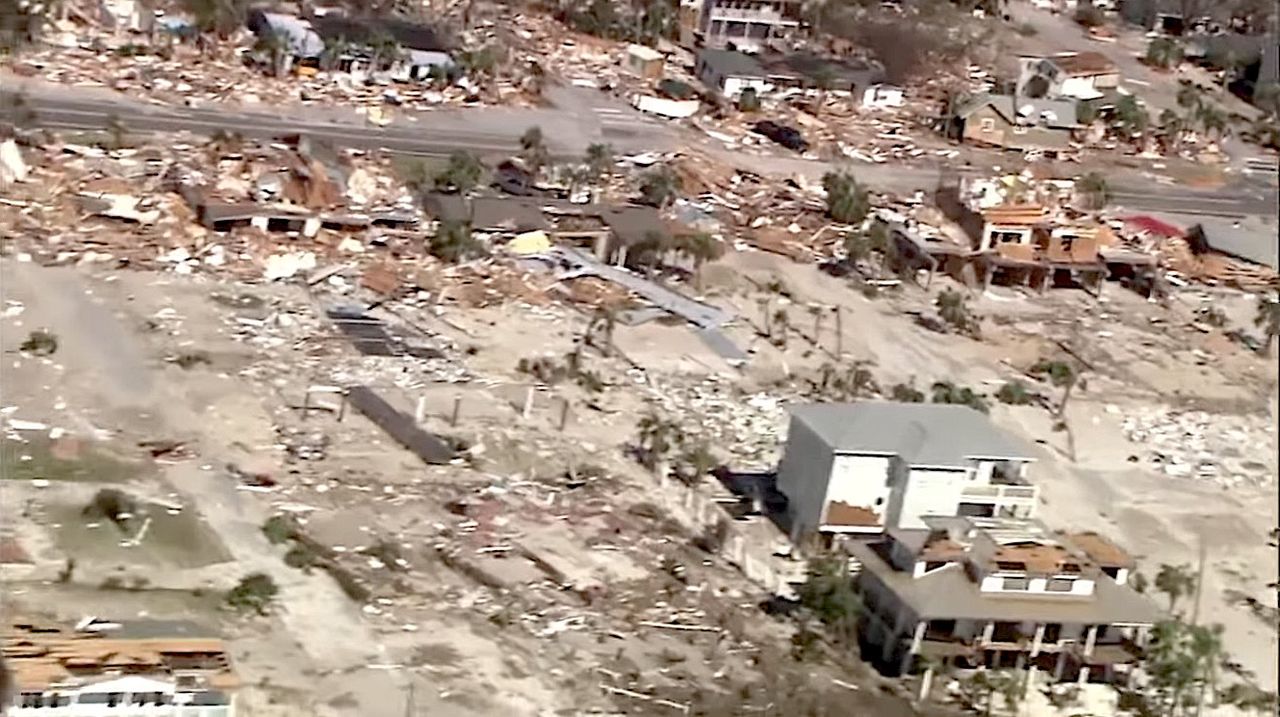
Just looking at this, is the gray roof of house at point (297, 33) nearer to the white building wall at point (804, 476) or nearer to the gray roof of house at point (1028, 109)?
the gray roof of house at point (1028, 109)

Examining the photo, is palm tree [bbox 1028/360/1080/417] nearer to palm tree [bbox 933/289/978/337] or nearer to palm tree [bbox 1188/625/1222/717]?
palm tree [bbox 933/289/978/337]

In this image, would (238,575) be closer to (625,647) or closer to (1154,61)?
(625,647)

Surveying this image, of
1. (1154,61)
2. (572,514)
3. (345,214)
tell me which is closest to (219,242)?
(345,214)

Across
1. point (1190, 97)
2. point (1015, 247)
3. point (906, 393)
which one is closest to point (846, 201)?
point (1015, 247)

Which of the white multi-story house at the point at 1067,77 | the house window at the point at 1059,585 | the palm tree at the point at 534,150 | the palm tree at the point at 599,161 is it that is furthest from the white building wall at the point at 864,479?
the white multi-story house at the point at 1067,77

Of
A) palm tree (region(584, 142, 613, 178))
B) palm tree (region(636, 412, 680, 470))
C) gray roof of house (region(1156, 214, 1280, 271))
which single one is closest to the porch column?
palm tree (region(636, 412, 680, 470))
